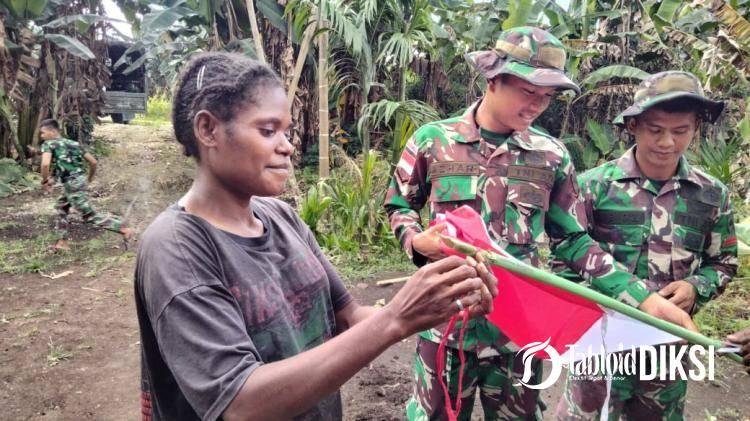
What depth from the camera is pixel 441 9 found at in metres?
8.91

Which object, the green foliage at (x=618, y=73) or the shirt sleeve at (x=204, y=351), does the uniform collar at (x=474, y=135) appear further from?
the green foliage at (x=618, y=73)

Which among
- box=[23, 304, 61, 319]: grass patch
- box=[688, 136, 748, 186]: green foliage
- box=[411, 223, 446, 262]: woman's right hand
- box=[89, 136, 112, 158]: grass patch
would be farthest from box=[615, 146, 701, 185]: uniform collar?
box=[89, 136, 112, 158]: grass patch

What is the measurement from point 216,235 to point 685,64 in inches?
333

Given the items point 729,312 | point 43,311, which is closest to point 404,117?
point 729,312

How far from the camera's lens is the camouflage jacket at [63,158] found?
6.18m

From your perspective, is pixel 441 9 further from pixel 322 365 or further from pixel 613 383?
pixel 322 365

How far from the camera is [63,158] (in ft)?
20.3

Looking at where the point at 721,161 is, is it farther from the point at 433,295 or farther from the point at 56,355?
the point at 56,355

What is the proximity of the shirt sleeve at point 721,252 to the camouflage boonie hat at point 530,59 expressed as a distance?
79cm

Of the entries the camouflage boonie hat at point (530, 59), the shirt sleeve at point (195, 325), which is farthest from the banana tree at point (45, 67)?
the shirt sleeve at point (195, 325)

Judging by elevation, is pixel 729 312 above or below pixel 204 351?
below

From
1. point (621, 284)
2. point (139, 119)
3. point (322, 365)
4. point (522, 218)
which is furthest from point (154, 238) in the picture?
point (139, 119)

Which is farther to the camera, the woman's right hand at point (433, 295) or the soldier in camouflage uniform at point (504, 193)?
the soldier in camouflage uniform at point (504, 193)

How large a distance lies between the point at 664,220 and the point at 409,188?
1052 millimetres
